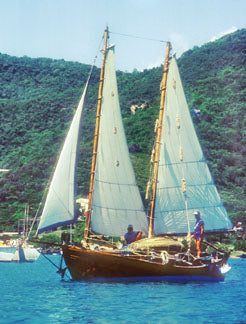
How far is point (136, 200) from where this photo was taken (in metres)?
39.8

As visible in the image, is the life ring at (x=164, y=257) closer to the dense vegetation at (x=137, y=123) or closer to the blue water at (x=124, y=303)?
the blue water at (x=124, y=303)

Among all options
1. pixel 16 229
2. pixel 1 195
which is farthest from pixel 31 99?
pixel 16 229

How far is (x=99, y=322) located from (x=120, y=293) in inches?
324

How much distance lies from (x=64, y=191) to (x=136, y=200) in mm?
5723

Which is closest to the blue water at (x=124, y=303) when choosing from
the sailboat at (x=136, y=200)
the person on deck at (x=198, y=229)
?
the sailboat at (x=136, y=200)

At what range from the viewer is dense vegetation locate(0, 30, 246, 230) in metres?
123

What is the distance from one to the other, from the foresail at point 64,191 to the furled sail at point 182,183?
7163 mm

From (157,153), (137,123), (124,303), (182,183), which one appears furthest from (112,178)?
(137,123)

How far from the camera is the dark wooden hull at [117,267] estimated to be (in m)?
36.4

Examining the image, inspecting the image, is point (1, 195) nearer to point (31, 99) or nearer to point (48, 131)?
point (48, 131)

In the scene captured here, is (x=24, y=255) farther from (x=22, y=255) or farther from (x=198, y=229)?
(x=198, y=229)

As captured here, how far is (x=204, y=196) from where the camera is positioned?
41.1 meters

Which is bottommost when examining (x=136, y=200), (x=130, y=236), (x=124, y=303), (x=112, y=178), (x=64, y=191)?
(x=124, y=303)

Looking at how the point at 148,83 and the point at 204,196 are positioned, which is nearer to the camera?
A: the point at 204,196
